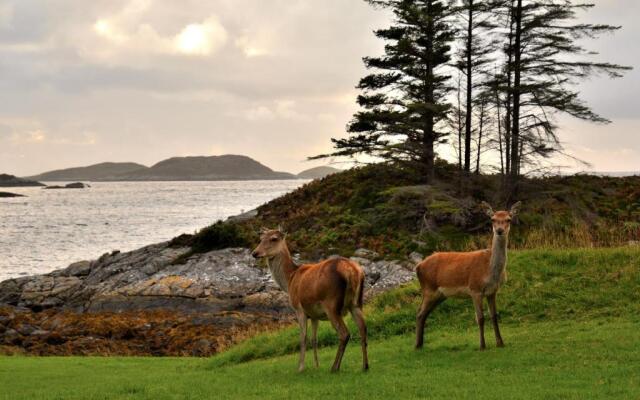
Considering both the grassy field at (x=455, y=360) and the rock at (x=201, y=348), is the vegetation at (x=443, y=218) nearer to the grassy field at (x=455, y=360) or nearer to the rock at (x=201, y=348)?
the grassy field at (x=455, y=360)

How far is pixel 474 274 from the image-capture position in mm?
14797

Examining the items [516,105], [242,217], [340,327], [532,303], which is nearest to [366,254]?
[516,105]

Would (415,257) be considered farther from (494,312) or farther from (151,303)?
(494,312)

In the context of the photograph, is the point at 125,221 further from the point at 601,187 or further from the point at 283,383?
the point at 283,383

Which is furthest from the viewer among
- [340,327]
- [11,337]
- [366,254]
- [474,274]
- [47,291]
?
[47,291]

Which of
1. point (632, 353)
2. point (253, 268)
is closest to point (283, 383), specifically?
point (632, 353)

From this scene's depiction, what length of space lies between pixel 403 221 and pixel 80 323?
63.9 feet

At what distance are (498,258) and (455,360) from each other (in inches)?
93.2

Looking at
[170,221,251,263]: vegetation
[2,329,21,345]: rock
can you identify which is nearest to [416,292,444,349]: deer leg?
[2,329,21,345]: rock

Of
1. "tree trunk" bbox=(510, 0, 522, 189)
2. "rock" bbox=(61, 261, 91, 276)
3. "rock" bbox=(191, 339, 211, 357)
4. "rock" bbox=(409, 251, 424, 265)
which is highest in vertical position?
"tree trunk" bbox=(510, 0, 522, 189)

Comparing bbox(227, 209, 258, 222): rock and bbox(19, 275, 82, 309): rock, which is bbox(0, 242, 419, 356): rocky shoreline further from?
bbox(227, 209, 258, 222): rock

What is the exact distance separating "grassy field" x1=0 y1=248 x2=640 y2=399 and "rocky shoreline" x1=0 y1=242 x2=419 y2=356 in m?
5.44

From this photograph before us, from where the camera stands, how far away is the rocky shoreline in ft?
85.8

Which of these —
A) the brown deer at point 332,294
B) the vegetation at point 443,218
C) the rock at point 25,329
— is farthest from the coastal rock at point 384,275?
the brown deer at point 332,294
